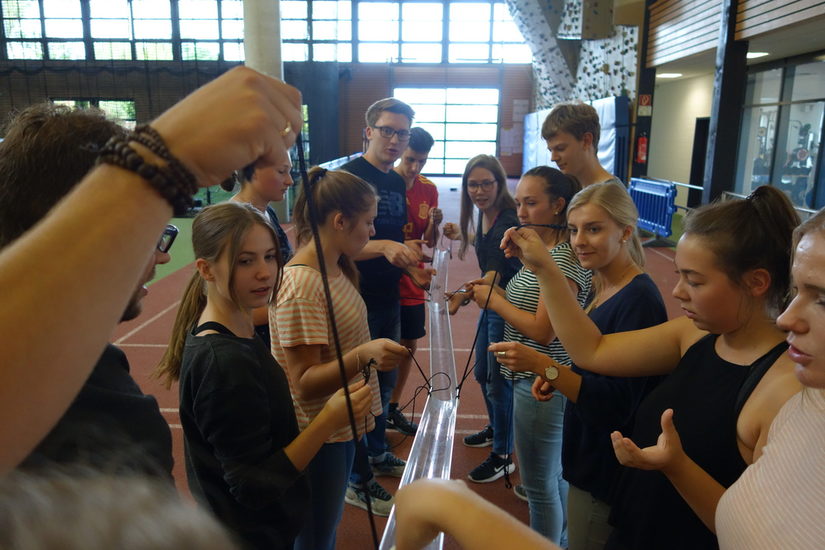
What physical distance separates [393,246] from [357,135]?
1804 cm

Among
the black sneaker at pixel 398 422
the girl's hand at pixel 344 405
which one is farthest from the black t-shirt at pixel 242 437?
the black sneaker at pixel 398 422

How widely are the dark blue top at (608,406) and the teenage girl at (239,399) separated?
71 cm

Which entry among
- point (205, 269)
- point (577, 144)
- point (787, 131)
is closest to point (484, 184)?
point (577, 144)

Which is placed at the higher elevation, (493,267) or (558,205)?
(558,205)

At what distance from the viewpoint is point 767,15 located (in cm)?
625

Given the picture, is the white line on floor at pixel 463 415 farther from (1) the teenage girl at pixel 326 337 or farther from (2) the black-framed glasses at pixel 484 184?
(1) the teenage girl at pixel 326 337

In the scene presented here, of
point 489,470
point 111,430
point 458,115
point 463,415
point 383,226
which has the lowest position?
point 463,415

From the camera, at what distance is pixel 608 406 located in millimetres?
1752

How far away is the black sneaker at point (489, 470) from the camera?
321 centimetres

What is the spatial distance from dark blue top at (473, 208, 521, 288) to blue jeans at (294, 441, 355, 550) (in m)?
1.41

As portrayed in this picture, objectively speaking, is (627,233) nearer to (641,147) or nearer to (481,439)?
(481,439)

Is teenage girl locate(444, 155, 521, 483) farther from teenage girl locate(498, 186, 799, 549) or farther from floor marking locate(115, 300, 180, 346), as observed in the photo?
floor marking locate(115, 300, 180, 346)

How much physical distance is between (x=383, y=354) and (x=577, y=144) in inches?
65.2

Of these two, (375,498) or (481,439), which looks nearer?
(375,498)
